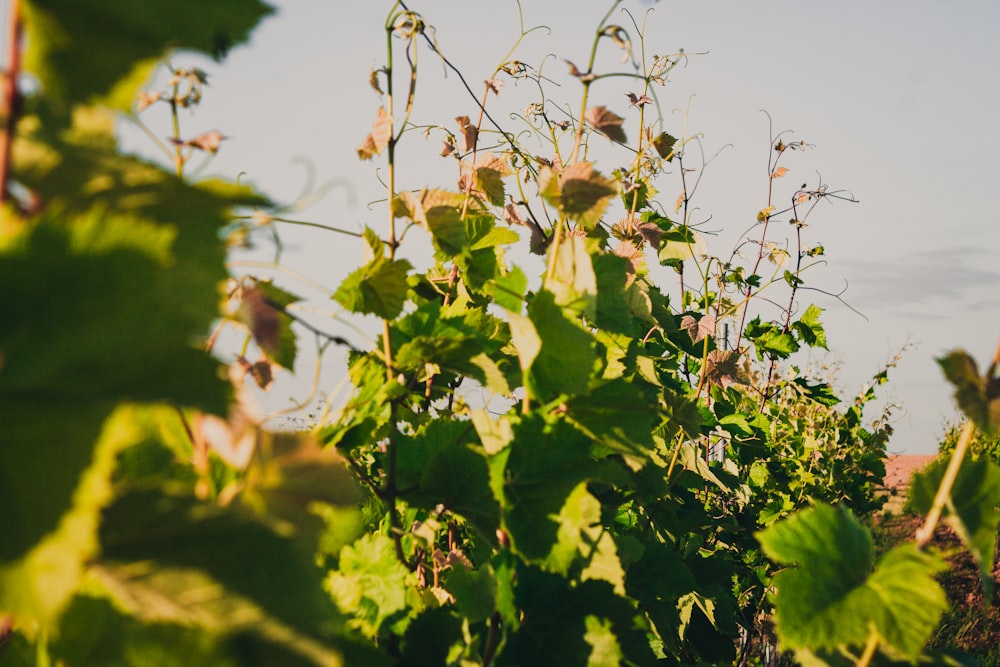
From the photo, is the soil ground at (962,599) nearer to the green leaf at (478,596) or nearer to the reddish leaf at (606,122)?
the reddish leaf at (606,122)

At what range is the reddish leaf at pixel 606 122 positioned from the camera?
122 centimetres

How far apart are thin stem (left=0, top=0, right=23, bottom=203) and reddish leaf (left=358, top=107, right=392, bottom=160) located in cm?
76

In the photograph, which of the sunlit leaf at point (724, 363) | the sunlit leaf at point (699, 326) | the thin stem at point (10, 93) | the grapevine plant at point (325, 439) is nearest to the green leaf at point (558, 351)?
the grapevine plant at point (325, 439)

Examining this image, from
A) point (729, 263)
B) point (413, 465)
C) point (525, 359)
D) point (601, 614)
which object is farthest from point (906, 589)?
point (729, 263)

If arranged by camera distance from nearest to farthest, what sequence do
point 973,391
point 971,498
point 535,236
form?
point 973,391 < point 971,498 < point 535,236

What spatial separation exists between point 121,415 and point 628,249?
1545 millimetres

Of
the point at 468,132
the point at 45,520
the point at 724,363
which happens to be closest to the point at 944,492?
the point at 45,520

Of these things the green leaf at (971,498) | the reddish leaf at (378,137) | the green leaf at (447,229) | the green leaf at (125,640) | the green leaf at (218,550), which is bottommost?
the green leaf at (125,640)

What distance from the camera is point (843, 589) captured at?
35.9 inches

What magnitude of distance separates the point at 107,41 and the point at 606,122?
2.80ft

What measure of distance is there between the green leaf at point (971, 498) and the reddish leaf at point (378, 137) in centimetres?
Result: 92

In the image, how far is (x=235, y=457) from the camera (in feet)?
2.25

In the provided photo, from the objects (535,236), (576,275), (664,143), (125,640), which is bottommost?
(125,640)

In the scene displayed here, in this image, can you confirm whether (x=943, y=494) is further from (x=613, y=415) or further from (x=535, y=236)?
(x=535, y=236)
